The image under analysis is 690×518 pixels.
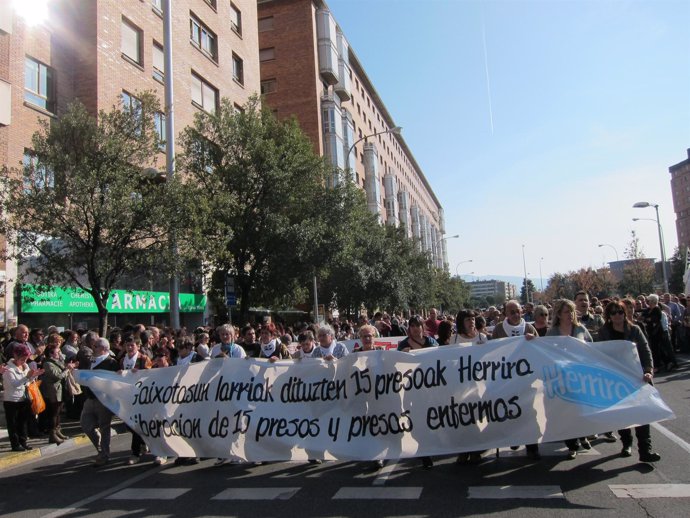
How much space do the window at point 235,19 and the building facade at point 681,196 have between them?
139 metres

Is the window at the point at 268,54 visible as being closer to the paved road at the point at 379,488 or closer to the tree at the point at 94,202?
the tree at the point at 94,202

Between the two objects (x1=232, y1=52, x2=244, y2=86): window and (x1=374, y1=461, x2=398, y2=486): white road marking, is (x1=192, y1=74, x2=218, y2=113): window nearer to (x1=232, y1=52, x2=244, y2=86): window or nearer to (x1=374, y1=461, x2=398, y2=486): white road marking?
(x1=232, y1=52, x2=244, y2=86): window

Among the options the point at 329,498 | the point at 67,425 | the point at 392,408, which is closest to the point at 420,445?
the point at 392,408

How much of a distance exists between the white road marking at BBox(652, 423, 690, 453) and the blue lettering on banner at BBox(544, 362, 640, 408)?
4.43 ft

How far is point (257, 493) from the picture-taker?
5844 millimetres

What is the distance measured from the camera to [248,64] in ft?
110

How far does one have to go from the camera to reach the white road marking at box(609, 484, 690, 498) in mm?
5081

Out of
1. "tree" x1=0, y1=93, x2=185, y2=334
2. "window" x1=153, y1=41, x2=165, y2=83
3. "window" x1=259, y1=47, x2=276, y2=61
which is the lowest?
"tree" x1=0, y1=93, x2=185, y2=334

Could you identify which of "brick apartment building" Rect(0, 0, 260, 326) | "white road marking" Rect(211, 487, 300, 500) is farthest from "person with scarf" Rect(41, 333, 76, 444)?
"brick apartment building" Rect(0, 0, 260, 326)

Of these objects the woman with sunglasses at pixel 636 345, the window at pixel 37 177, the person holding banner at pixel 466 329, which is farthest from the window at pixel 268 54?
the woman with sunglasses at pixel 636 345

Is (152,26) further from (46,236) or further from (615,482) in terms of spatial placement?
(615,482)

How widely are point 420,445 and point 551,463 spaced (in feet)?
4.97

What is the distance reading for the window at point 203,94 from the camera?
89.6 ft

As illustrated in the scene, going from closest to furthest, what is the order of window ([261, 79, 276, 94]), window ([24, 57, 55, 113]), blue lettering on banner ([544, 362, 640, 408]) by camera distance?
blue lettering on banner ([544, 362, 640, 408]) → window ([24, 57, 55, 113]) → window ([261, 79, 276, 94])
